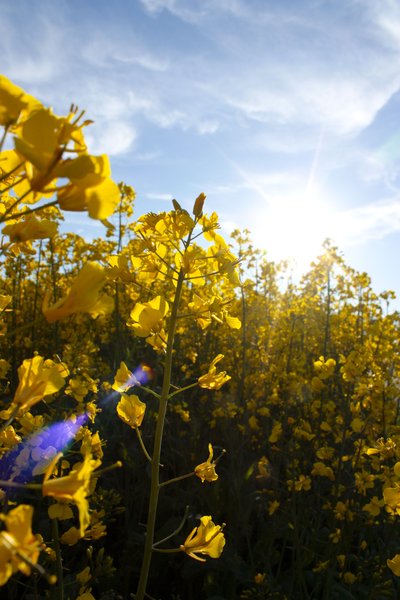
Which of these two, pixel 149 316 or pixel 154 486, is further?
pixel 149 316

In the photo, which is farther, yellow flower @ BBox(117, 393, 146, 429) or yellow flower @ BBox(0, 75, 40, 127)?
yellow flower @ BBox(117, 393, 146, 429)

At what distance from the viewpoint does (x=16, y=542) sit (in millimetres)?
641

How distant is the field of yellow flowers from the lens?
32.2 inches

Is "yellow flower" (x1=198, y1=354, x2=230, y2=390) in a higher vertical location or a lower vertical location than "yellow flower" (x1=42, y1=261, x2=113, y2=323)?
lower

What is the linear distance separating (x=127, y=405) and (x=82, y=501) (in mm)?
894

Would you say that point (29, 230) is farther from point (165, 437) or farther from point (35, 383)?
point (165, 437)

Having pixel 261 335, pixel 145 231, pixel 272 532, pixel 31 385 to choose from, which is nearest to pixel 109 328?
pixel 261 335

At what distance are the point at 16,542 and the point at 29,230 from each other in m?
0.54

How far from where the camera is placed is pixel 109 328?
7.00 m

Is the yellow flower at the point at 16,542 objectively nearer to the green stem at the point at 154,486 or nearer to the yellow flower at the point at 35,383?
the yellow flower at the point at 35,383

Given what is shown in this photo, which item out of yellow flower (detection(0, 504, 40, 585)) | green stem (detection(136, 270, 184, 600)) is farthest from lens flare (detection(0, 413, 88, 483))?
yellow flower (detection(0, 504, 40, 585))

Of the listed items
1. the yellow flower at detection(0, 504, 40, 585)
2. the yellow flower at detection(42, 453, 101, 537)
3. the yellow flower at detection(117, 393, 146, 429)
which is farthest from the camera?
the yellow flower at detection(117, 393, 146, 429)

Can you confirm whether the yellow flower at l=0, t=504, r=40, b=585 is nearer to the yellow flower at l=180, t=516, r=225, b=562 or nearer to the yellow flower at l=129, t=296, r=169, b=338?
the yellow flower at l=180, t=516, r=225, b=562

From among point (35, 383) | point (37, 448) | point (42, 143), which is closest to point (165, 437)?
point (37, 448)
